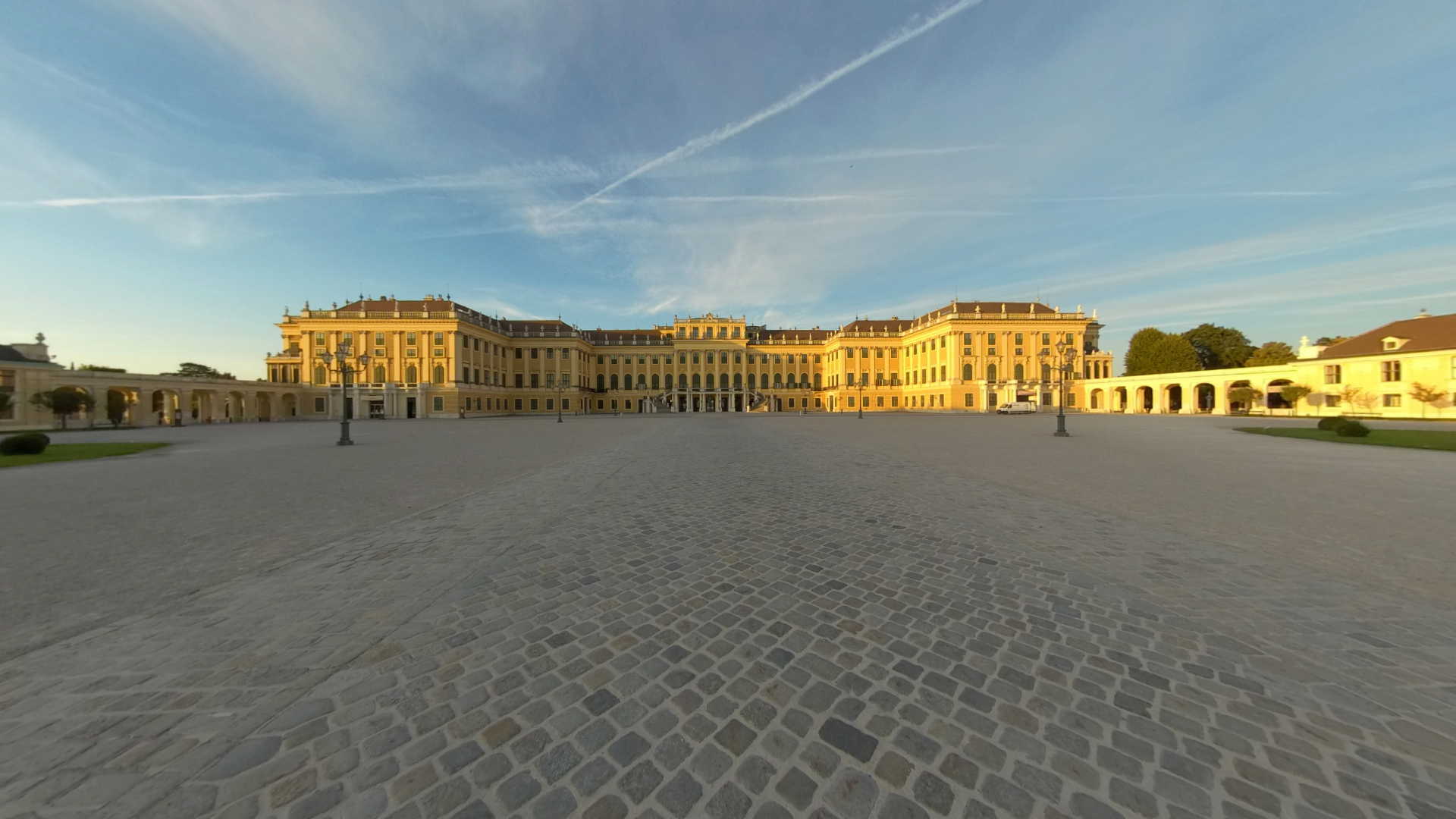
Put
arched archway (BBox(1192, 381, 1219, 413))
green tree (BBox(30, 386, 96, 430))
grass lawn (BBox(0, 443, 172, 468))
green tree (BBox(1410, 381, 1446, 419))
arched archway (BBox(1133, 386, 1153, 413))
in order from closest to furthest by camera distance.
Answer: grass lawn (BBox(0, 443, 172, 468)), green tree (BBox(30, 386, 96, 430)), green tree (BBox(1410, 381, 1446, 419)), arched archway (BBox(1192, 381, 1219, 413)), arched archway (BBox(1133, 386, 1153, 413))

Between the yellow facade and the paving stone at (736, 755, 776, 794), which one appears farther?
the yellow facade

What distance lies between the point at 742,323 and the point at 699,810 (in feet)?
249

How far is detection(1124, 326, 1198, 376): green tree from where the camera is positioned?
5394cm

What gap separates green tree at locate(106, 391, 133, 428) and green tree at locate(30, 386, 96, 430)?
5.14 ft

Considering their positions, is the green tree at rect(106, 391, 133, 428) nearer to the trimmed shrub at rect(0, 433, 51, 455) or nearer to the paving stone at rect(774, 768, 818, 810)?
the trimmed shrub at rect(0, 433, 51, 455)

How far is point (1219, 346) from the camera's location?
59.5 meters

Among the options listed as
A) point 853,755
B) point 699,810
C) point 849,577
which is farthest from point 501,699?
point 849,577

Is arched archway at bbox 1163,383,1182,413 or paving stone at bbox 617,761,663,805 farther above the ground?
arched archway at bbox 1163,383,1182,413

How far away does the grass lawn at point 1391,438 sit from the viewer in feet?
49.4

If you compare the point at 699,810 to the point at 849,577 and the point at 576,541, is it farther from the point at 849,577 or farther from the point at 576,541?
the point at 576,541

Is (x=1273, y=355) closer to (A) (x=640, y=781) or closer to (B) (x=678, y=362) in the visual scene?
(B) (x=678, y=362)

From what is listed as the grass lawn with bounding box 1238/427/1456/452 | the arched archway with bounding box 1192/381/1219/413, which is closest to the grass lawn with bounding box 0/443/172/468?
the grass lawn with bounding box 1238/427/1456/452

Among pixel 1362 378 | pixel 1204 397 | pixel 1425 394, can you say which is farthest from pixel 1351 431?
pixel 1204 397

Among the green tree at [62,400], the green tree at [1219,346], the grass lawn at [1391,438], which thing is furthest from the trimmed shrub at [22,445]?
the green tree at [1219,346]
